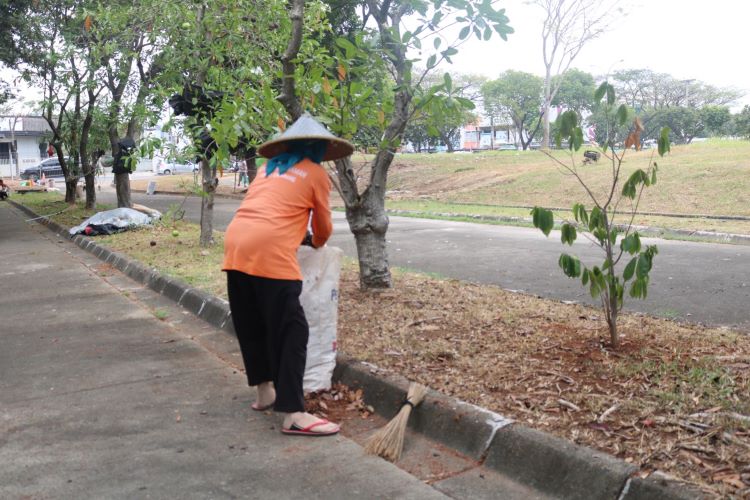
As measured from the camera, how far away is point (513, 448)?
3.50 metres

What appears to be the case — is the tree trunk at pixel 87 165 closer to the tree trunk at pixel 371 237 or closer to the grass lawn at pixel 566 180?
the grass lawn at pixel 566 180

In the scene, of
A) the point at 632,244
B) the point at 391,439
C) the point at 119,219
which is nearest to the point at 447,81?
the point at 632,244

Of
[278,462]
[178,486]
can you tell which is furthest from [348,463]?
[178,486]

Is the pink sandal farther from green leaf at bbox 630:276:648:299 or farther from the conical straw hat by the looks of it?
green leaf at bbox 630:276:648:299

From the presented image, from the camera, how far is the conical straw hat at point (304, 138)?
4.04 m

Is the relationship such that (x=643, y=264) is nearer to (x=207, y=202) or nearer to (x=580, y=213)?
(x=580, y=213)

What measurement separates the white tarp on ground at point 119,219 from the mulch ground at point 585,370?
9024mm

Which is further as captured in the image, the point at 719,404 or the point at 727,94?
the point at 727,94

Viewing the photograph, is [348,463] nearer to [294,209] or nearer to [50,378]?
[294,209]

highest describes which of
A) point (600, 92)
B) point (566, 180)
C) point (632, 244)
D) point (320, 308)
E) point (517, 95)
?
point (517, 95)

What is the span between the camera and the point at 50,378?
5.14m

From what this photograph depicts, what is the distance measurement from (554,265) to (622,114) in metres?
5.10

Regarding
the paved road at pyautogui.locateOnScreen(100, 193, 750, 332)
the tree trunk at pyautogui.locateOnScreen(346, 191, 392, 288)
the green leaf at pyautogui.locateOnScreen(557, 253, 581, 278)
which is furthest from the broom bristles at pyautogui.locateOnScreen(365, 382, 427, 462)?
the paved road at pyautogui.locateOnScreen(100, 193, 750, 332)

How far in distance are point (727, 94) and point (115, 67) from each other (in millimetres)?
52047
